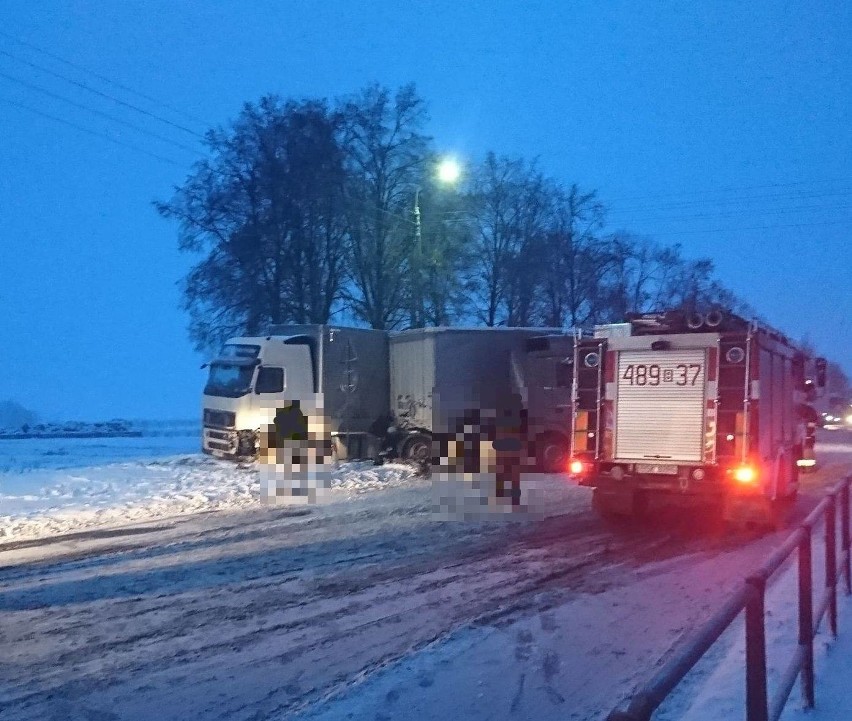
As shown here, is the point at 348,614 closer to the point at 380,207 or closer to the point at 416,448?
the point at 416,448

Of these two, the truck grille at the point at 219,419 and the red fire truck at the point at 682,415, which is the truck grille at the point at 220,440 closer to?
the truck grille at the point at 219,419

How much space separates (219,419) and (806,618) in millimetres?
18213

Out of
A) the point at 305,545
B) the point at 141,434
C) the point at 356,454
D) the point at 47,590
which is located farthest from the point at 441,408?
the point at 141,434

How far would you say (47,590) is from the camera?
9328 millimetres

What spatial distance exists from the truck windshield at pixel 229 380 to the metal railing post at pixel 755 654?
1885 cm

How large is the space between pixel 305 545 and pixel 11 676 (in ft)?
18.3

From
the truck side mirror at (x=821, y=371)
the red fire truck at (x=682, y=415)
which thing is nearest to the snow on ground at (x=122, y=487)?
the red fire truck at (x=682, y=415)

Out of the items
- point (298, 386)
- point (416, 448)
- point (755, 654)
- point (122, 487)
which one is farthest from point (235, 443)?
point (755, 654)

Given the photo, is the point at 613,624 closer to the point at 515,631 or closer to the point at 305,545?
the point at 515,631

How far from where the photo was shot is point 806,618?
18.1 feet

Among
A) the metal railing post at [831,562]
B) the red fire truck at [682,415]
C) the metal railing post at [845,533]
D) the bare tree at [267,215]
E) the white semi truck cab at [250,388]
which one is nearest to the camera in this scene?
the metal railing post at [831,562]

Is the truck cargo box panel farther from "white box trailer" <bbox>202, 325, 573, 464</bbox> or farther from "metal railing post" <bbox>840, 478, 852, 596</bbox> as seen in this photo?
"white box trailer" <bbox>202, 325, 573, 464</bbox>

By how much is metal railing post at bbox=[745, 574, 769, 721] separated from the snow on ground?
1132 centimetres

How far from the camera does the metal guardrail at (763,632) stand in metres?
2.71
